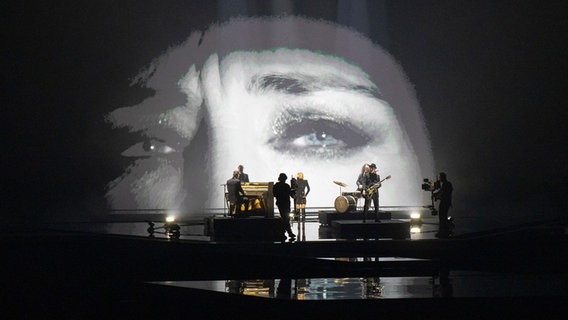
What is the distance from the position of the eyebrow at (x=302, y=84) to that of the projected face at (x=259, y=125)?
3 cm

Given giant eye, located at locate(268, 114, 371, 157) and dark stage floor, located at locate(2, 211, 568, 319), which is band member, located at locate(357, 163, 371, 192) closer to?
dark stage floor, located at locate(2, 211, 568, 319)

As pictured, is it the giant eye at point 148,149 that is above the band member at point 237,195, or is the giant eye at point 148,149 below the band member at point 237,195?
above

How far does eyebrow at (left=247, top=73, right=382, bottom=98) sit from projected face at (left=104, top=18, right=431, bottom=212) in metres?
0.03

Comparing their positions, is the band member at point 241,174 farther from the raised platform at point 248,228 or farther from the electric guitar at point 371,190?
the electric guitar at point 371,190

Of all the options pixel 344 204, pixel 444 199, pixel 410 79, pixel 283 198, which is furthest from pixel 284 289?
pixel 410 79

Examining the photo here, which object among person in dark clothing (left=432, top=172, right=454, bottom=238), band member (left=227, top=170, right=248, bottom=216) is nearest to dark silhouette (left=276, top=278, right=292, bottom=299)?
band member (left=227, top=170, right=248, bottom=216)

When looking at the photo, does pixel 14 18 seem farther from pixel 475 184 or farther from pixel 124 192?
pixel 475 184

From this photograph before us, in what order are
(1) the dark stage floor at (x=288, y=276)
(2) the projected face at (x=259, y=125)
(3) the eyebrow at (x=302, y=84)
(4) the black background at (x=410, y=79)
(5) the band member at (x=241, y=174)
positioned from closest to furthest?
(1) the dark stage floor at (x=288, y=276), (5) the band member at (x=241, y=174), (4) the black background at (x=410, y=79), (2) the projected face at (x=259, y=125), (3) the eyebrow at (x=302, y=84)

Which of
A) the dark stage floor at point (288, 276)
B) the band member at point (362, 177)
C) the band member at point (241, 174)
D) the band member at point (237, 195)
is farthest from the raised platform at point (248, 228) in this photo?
the band member at point (362, 177)

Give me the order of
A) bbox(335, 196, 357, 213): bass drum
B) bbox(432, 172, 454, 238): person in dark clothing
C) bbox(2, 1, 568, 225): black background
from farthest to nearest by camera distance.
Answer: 1. bbox(2, 1, 568, 225): black background
2. bbox(335, 196, 357, 213): bass drum
3. bbox(432, 172, 454, 238): person in dark clothing

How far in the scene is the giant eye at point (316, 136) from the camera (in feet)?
53.5

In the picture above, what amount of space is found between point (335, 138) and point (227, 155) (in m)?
2.86

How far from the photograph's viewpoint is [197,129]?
16.2 metres

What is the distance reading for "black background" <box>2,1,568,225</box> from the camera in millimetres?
15898
